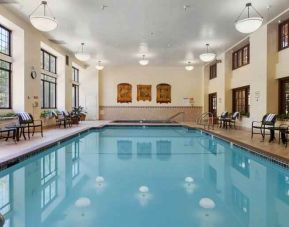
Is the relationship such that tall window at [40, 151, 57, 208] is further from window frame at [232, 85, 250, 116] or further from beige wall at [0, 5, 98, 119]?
window frame at [232, 85, 250, 116]

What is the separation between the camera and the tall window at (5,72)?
9367mm

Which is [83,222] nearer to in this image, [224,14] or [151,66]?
[224,14]

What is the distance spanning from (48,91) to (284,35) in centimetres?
1001

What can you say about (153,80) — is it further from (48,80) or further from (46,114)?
(46,114)

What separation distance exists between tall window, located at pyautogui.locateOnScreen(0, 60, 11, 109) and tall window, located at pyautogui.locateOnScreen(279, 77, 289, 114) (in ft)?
30.0

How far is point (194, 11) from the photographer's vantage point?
833cm

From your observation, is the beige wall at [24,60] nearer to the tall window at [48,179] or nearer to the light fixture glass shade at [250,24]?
the tall window at [48,179]

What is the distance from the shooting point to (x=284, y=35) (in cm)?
955

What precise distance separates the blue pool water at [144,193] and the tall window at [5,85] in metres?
3.44

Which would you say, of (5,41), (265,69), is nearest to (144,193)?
(265,69)

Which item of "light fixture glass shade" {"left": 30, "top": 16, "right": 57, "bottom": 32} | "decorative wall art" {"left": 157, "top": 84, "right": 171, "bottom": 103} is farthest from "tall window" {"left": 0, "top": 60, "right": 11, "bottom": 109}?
"decorative wall art" {"left": 157, "top": 84, "right": 171, "bottom": 103}

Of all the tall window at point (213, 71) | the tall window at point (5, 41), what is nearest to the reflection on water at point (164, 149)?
the tall window at point (5, 41)

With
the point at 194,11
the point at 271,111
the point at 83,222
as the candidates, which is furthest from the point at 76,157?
the point at 271,111

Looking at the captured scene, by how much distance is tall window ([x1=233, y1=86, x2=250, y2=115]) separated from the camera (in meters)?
12.6
